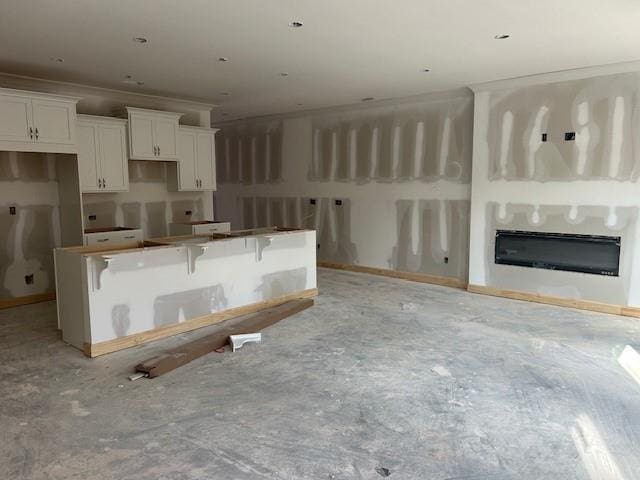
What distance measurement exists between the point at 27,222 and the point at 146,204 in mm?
1599

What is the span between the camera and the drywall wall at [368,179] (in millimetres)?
6664

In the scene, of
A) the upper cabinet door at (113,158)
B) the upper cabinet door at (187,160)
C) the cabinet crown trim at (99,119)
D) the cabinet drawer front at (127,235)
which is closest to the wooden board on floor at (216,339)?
the cabinet drawer front at (127,235)

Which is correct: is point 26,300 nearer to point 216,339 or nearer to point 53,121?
point 53,121

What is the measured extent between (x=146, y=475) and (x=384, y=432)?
1.35 m

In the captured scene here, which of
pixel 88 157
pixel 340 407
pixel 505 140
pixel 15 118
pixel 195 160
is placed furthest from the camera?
pixel 195 160

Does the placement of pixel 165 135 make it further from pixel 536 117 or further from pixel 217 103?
pixel 536 117

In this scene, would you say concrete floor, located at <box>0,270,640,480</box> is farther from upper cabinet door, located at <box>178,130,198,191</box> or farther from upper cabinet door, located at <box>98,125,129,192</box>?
upper cabinet door, located at <box>178,130,198,191</box>

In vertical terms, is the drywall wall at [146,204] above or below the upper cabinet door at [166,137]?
below

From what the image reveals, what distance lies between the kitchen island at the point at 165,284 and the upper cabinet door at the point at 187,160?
2010mm

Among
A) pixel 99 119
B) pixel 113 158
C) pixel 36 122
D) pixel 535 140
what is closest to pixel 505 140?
pixel 535 140

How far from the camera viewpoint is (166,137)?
6.59 m

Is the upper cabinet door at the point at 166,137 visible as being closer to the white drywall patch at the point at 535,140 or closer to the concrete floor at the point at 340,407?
the concrete floor at the point at 340,407

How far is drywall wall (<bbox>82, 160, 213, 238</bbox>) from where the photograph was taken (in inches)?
250

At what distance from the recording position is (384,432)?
2.74 metres
